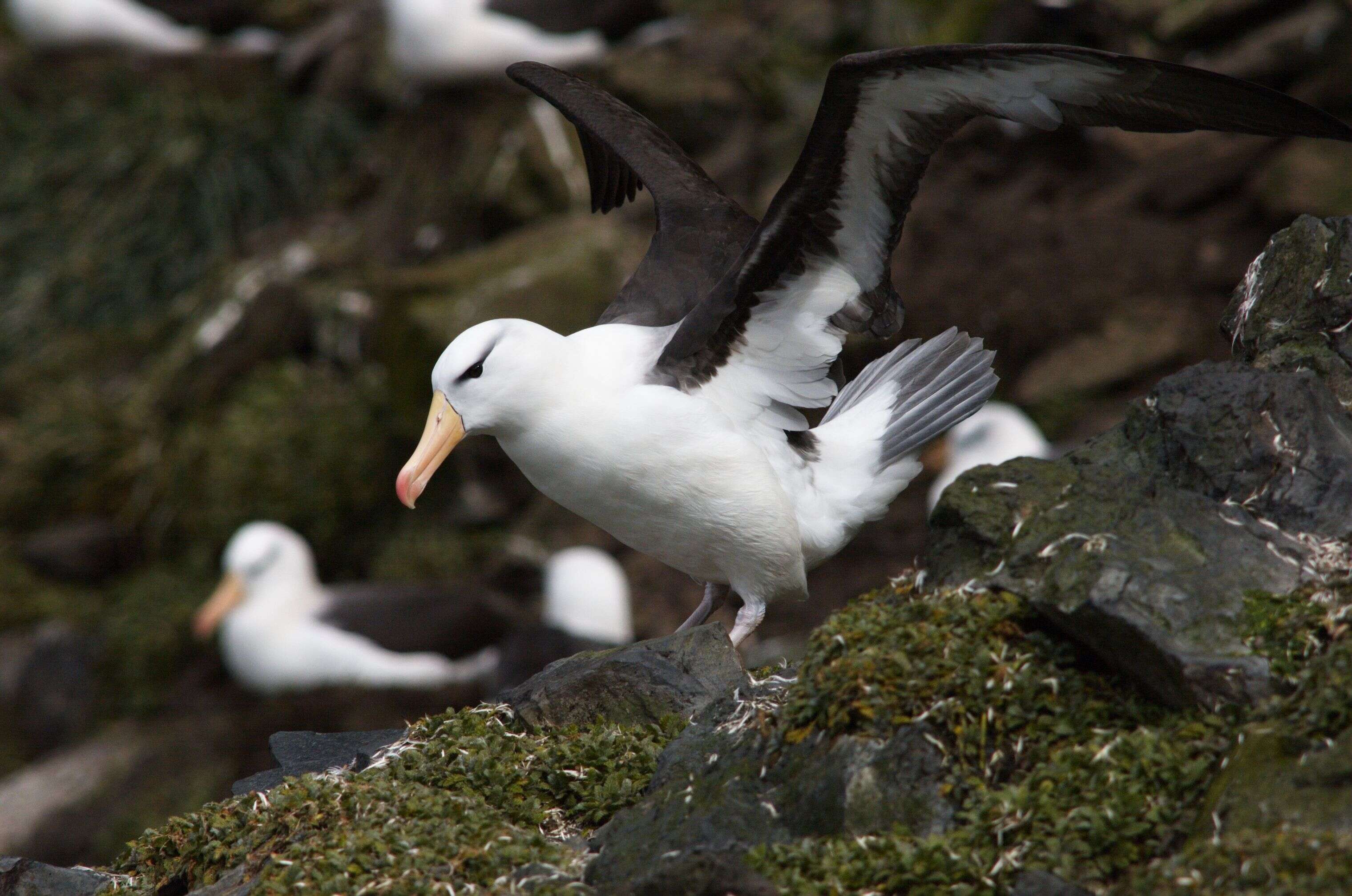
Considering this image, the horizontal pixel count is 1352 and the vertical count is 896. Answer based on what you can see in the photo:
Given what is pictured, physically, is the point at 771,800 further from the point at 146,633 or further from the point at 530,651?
the point at 146,633

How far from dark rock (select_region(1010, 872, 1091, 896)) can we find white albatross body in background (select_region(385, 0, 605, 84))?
1082 centimetres

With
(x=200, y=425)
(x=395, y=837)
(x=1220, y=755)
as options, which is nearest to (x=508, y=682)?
(x=200, y=425)

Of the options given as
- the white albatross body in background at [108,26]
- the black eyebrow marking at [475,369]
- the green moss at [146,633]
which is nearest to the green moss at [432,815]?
the black eyebrow marking at [475,369]

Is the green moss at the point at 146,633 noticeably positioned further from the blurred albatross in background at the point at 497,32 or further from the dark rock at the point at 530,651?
the blurred albatross in background at the point at 497,32

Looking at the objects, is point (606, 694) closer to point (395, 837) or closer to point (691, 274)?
point (395, 837)

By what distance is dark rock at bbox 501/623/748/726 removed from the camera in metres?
4.31

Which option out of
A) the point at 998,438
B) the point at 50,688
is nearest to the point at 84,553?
the point at 50,688

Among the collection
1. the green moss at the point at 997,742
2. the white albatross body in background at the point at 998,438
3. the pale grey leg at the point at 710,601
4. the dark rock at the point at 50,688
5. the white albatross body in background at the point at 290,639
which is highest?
the green moss at the point at 997,742

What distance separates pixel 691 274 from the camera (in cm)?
579

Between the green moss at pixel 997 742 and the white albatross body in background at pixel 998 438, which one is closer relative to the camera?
the green moss at pixel 997 742

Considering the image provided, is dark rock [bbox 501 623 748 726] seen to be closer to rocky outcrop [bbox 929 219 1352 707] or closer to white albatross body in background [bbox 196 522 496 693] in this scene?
rocky outcrop [bbox 929 219 1352 707]

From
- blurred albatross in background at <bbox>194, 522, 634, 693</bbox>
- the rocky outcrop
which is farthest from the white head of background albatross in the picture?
blurred albatross in background at <bbox>194, 522, 634, 693</bbox>

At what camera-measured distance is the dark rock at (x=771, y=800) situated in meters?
3.17

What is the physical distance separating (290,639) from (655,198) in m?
6.33
